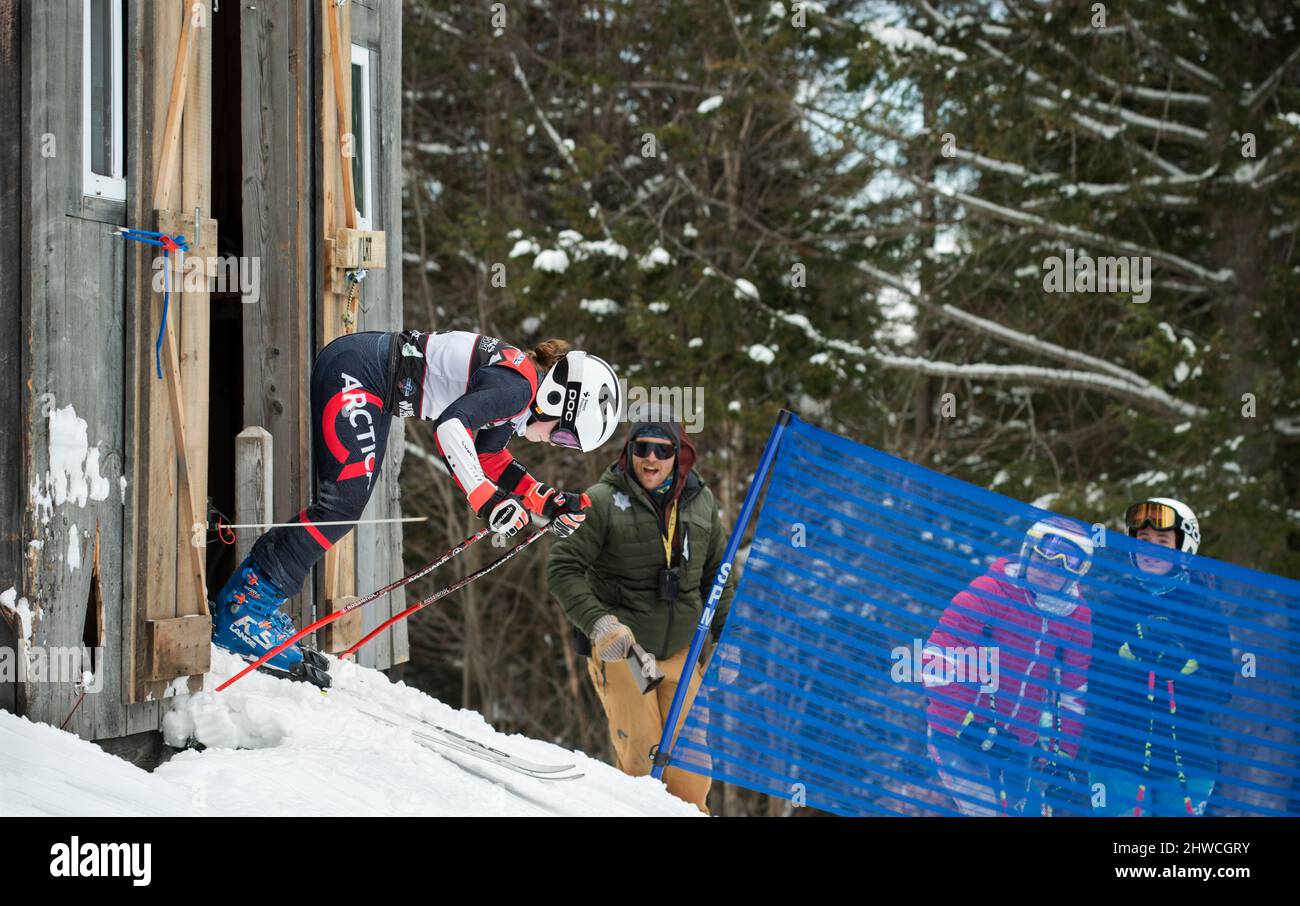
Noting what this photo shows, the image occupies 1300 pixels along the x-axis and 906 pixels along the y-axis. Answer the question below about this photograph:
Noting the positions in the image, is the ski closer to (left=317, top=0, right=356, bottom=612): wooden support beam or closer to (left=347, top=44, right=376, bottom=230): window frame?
(left=317, top=0, right=356, bottom=612): wooden support beam

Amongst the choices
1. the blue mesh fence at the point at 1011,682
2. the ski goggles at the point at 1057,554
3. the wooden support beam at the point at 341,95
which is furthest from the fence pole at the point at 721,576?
the wooden support beam at the point at 341,95

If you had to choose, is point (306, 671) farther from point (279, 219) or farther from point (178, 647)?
point (279, 219)

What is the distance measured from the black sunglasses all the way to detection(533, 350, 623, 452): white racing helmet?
29.4 inches

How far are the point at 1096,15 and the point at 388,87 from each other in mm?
8631

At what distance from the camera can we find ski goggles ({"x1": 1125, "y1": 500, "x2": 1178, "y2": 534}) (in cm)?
566

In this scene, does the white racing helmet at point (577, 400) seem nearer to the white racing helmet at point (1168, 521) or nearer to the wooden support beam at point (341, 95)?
the wooden support beam at point (341, 95)

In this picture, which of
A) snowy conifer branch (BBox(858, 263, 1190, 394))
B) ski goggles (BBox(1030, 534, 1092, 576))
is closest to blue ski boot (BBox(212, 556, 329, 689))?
ski goggles (BBox(1030, 534, 1092, 576))

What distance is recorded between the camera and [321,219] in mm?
6062

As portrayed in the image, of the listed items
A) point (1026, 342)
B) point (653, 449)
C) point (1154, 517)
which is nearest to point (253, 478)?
point (653, 449)

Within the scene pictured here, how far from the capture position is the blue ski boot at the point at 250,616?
5.31m

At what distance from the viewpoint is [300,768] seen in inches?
180
